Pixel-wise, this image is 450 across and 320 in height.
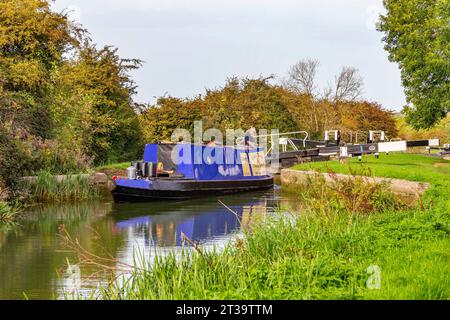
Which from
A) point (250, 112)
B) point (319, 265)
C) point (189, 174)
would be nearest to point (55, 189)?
point (189, 174)

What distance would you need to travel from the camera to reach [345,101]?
54.8 metres

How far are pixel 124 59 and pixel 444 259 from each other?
2772 centimetres

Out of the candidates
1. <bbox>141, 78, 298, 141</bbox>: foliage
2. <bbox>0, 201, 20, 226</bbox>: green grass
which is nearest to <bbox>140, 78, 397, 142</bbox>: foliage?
<bbox>141, 78, 298, 141</bbox>: foliage

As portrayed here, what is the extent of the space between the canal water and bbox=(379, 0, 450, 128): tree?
11203mm

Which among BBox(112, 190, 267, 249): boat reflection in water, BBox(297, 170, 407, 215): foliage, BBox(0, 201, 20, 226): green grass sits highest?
BBox(297, 170, 407, 215): foliage

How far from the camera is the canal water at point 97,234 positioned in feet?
35.4

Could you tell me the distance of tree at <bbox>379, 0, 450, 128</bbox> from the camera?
111 feet

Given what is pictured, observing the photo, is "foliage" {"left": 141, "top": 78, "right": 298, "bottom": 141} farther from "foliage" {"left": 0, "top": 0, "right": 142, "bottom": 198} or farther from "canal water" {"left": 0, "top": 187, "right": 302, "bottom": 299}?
"canal water" {"left": 0, "top": 187, "right": 302, "bottom": 299}

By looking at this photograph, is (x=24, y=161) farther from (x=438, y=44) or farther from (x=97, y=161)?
(x=438, y=44)

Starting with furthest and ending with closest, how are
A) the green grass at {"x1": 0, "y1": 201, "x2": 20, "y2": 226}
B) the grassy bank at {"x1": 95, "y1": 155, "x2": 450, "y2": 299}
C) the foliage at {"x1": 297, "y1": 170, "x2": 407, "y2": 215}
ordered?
the green grass at {"x1": 0, "y1": 201, "x2": 20, "y2": 226}, the foliage at {"x1": 297, "y1": 170, "x2": 407, "y2": 215}, the grassy bank at {"x1": 95, "y1": 155, "x2": 450, "y2": 299}

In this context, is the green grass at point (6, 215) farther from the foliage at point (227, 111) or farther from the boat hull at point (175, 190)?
the foliage at point (227, 111)

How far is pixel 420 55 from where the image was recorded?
35.5 metres

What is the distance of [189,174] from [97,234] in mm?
16033

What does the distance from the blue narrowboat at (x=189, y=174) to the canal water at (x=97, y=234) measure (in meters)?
0.49
